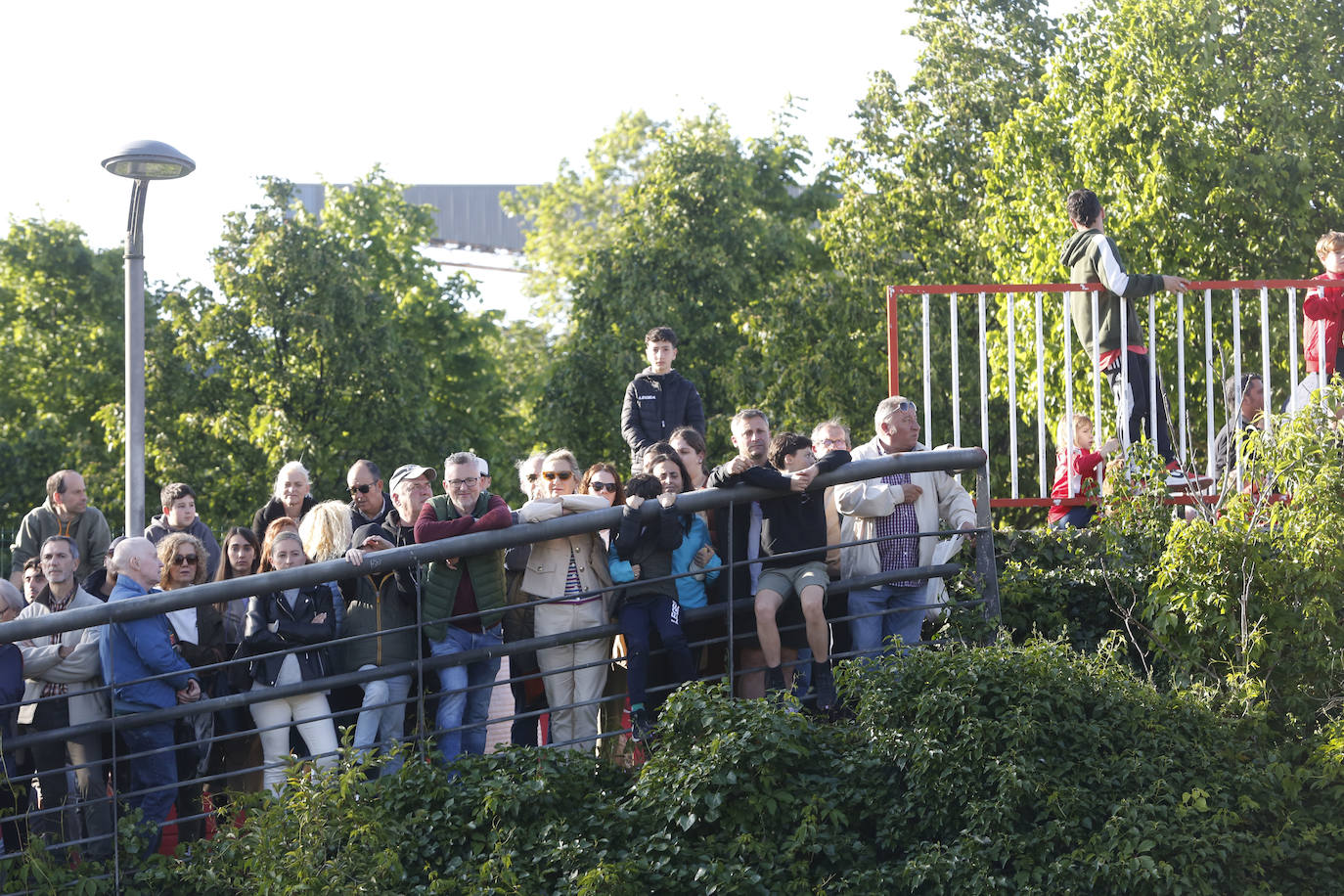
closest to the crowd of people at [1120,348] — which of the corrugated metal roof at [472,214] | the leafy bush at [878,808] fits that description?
the leafy bush at [878,808]

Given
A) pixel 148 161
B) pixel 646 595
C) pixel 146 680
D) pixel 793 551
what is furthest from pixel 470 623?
pixel 148 161

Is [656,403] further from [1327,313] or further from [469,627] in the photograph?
[1327,313]

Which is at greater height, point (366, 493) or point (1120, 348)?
point (1120, 348)

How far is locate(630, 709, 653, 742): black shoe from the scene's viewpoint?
22.6 feet

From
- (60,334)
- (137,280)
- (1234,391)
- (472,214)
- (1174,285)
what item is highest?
(472,214)

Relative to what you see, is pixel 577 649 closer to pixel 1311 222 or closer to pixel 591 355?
pixel 1311 222

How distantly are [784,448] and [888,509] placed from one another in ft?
1.96

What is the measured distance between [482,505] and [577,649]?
85cm

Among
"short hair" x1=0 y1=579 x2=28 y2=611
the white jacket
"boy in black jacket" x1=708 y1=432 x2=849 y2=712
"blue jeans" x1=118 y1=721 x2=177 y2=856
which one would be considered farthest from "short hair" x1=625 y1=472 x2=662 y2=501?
"short hair" x1=0 y1=579 x2=28 y2=611

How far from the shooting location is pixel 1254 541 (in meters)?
7.09

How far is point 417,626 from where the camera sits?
6.86m

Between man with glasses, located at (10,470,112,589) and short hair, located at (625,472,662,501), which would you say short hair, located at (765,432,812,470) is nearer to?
short hair, located at (625,472,662,501)

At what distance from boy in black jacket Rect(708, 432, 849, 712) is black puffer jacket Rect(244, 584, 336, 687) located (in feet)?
6.62

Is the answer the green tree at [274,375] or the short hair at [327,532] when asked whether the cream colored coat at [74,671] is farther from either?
the green tree at [274,375]
